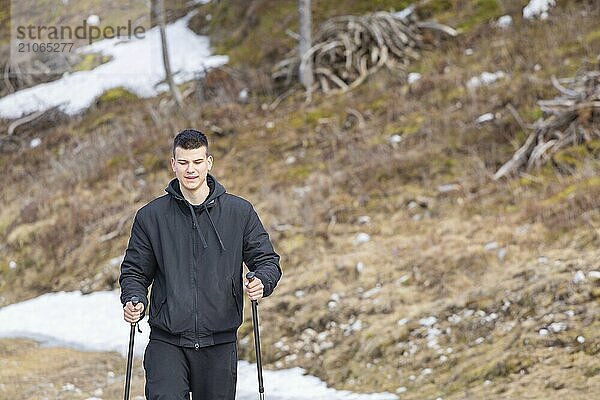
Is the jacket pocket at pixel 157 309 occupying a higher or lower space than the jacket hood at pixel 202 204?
lower

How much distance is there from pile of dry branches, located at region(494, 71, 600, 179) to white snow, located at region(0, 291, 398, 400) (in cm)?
413


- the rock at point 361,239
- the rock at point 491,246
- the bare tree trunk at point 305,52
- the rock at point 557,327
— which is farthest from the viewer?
the bare tree trunk at point 305,52

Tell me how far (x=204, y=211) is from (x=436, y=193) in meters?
8.01

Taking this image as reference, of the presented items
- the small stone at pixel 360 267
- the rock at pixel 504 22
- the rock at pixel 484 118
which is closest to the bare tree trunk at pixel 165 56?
the rock at pixel 504 22

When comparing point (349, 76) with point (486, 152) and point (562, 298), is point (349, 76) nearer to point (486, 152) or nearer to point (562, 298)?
point (486, 152)

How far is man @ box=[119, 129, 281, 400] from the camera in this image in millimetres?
4781

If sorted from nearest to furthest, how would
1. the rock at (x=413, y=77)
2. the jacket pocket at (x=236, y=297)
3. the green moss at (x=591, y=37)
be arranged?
the jacket pocket at (x=236, y=297)
the green moss at (x=591, y=37)
the rock at (x=413, y=77)

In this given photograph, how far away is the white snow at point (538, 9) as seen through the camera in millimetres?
17188

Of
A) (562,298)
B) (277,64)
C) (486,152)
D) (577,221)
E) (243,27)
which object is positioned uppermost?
(243,27)

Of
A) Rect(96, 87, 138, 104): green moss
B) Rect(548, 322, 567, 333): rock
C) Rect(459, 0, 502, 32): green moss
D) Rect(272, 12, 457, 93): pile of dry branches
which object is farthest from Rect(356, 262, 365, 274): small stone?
Rect(96, 87, 138, 104): green moss

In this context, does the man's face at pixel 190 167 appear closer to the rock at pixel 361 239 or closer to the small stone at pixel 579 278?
the small stone at pixel 579 278

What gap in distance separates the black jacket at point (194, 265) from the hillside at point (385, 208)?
3.25 meters

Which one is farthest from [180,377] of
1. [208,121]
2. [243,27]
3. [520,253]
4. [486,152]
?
[243,27]

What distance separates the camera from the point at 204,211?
4906 mm
